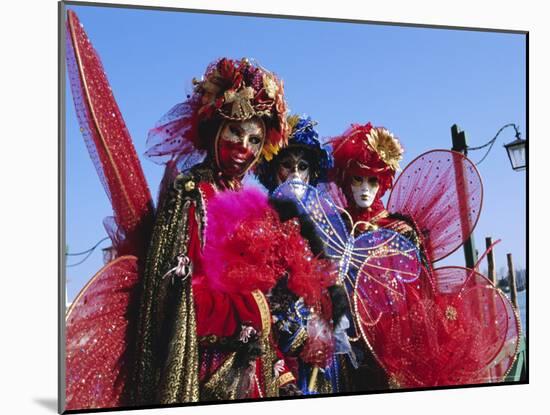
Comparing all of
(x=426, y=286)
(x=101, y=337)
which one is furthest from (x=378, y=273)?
(x=101, y=337)

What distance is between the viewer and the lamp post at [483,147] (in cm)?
599

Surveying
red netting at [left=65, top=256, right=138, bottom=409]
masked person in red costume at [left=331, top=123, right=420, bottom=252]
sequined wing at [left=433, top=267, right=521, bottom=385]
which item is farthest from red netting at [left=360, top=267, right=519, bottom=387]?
red netting at [left=65, top=256, right=138, bottom=409]

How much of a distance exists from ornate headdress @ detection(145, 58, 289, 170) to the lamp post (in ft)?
3.14

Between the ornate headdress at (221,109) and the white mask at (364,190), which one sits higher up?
the ornate headdress at (221,109)

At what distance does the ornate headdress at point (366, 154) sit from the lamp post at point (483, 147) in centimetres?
34

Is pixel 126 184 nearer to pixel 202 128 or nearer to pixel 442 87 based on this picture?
pixel 202 128

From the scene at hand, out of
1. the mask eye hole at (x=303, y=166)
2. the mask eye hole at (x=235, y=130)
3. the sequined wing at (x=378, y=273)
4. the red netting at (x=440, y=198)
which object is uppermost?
the mask eye hole at (x=235, y=130)

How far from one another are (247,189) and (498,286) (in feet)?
4.88

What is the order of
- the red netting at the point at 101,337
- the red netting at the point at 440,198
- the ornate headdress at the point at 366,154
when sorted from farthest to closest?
the red netting at the point at 440,198, the ornate headdress at the point at 366,154, the red netting at the point at 101,337

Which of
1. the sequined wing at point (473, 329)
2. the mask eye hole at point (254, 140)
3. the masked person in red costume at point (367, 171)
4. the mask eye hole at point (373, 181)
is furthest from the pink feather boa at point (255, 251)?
the sequined wing at point (473, 329)

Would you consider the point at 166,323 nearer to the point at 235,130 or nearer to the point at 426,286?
the point at 235,130

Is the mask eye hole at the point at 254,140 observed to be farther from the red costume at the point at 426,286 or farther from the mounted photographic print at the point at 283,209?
the red costume at the point at 426,286

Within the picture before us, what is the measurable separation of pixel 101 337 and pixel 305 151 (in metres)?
1.31

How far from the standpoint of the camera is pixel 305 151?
563 centimetres
